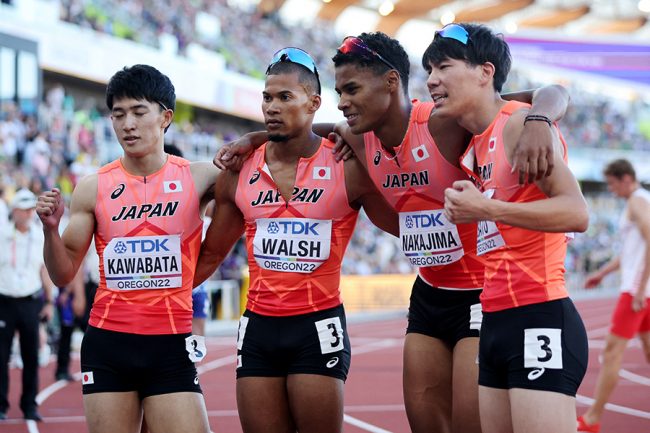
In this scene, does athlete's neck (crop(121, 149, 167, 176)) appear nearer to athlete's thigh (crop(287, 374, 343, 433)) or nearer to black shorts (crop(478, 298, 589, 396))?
athlete's thigh (crop(287, 374, 343, 433))

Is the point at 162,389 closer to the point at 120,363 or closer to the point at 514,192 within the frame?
the point at 120,363

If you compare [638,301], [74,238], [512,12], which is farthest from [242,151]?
[512,12]

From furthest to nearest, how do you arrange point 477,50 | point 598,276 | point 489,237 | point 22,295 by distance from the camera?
1. point 22,295
2. point 598,276
3. point 477,50
4. point 489,237

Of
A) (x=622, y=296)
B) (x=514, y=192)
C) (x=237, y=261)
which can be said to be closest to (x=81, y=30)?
(x=237, y=261)

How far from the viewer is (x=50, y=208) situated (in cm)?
482

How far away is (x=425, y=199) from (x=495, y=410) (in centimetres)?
132

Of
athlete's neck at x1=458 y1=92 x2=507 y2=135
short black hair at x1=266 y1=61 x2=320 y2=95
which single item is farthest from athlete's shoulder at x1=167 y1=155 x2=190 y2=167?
athlete's neck at x1=458 y1=92 x2=507 y2=135

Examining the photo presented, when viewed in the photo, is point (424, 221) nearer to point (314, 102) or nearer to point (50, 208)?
point (314, 102)

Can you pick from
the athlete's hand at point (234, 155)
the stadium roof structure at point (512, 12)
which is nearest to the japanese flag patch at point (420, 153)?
the athlete's hand at point (234, 155)

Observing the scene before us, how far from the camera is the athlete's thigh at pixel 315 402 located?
4.96m

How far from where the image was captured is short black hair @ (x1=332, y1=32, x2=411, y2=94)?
5.03 meters

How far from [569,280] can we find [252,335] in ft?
98.3

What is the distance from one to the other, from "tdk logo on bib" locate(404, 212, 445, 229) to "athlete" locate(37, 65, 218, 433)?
1.09 m

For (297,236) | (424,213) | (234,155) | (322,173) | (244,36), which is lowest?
(297,236)
